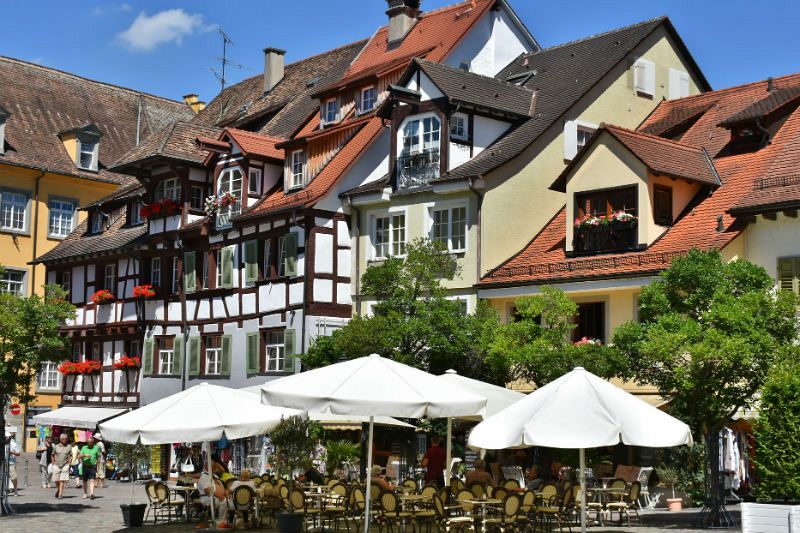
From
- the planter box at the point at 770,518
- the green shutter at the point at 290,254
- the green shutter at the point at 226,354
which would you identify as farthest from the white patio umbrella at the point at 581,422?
the green shutter at the point at 226,354

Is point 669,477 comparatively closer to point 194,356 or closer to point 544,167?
point 544,167

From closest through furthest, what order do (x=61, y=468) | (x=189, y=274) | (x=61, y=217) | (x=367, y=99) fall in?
(x=61, y=468) < (x=367, y=99) < (x=189, y=274) < (x=61, y=217)


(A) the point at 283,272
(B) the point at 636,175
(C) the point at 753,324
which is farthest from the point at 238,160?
(C) the point at 753,324

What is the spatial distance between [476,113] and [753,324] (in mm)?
15371

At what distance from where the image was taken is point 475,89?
36.2 metres

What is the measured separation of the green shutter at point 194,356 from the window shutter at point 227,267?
264 cm

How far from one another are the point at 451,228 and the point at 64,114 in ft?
101

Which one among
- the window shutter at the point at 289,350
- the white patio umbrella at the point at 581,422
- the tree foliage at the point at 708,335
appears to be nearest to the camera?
the white patio umbrella at the point at 581,422

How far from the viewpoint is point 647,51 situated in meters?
37.4

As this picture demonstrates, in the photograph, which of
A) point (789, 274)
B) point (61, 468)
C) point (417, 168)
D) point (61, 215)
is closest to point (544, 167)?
point (417, 168)

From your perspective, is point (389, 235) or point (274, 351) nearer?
point (389, 235)

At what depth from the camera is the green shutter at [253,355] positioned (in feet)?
129

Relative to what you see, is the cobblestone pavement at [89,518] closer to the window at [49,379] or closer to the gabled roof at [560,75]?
the gabled roof at [560,75]

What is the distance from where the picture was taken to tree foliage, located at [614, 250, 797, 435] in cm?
2147
